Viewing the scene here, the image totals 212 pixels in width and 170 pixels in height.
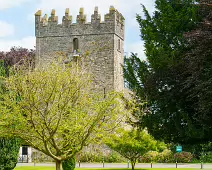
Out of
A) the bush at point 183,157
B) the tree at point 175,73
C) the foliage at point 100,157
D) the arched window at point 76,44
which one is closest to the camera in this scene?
the tree at point 175,73

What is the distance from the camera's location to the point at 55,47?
38781 mm

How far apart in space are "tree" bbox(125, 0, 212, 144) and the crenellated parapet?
17.6 metres

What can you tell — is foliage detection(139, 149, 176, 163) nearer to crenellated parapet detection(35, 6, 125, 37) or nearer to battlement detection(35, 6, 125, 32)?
crenellated parapet detection(35, 6, 125, 37)

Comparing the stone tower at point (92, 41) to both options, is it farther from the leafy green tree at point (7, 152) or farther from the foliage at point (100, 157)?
the leafy green tree at point (7, 152)

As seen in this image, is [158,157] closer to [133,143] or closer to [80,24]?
[133,143]

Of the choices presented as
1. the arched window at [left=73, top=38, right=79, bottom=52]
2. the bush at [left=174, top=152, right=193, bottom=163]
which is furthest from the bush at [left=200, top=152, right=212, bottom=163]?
the arched window at [left=73, top=38, right=79, bottom=52]

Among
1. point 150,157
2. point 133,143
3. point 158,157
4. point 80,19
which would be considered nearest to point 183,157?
point 158,157

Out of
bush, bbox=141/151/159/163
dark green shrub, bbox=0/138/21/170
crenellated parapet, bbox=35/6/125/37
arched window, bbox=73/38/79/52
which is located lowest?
bush, bbox=141/151/159/163

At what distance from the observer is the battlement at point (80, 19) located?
38.0 meters

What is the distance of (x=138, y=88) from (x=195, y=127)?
3332mm

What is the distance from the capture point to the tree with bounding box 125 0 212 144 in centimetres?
1486

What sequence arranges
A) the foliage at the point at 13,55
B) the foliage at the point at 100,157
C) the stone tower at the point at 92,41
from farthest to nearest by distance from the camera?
the foliage at the point at 13,55, the stone tower at the point at 92,41, the foliage at the point at 100,157

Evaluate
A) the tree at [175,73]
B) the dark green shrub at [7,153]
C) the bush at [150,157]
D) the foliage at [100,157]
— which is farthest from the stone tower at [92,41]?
the tree at [175,73]

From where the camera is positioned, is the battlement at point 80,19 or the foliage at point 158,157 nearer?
the foliage at point 158,157
